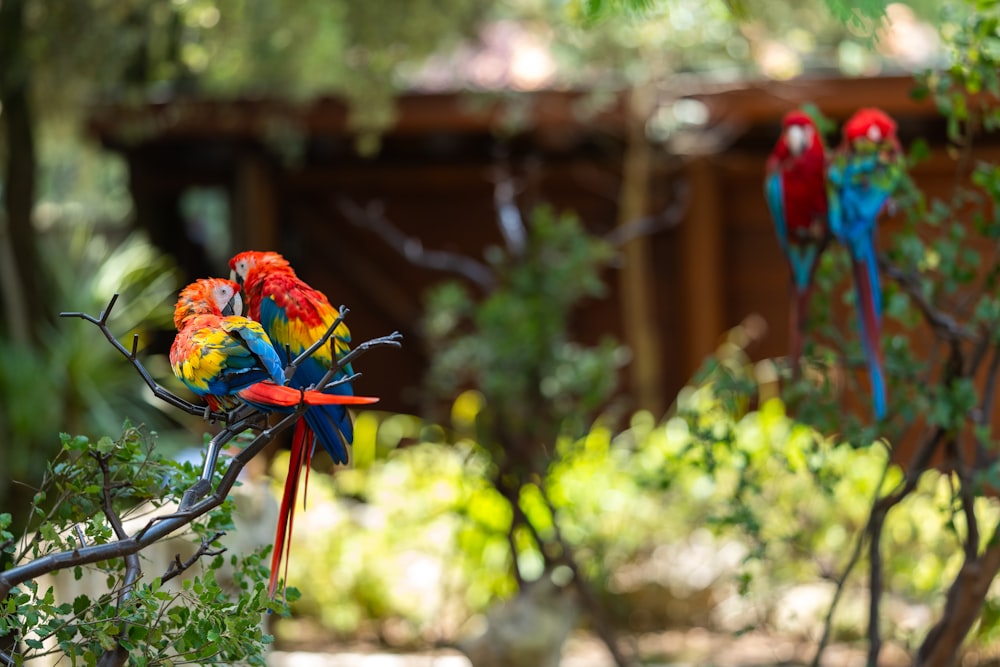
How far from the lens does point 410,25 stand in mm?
4934

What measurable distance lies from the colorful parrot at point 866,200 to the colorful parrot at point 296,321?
1.24 meters

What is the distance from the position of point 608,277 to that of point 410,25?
Answer: 2278 millimetres

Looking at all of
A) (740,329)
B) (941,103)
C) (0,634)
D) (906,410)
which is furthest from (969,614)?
(740,329)

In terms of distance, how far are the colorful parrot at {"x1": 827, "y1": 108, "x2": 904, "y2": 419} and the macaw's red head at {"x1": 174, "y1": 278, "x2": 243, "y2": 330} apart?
1.39m

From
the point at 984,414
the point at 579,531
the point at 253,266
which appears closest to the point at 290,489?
the point at 253,266

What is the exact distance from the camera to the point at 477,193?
6855mm

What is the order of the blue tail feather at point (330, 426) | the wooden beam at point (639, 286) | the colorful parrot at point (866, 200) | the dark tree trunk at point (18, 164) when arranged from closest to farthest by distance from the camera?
the blue tail feather at point (330, 426) → the colorful parrot at point (866, 200) → the dark tree trunk at point (18, 164) → the wooden beam at point (639, 286)

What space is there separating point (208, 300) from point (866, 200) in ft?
4.89

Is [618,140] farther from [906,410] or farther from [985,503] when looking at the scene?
[906,410]

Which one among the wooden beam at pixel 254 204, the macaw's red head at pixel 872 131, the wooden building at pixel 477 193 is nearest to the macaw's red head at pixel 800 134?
the macaw's red head at pixel 872 131

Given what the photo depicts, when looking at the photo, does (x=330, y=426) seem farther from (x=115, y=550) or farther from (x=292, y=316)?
(x=115, y=550)

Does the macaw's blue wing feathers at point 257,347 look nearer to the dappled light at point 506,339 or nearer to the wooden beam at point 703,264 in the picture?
the dappled light at point 506,339

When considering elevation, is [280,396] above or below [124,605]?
above

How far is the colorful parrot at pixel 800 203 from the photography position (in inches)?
103
